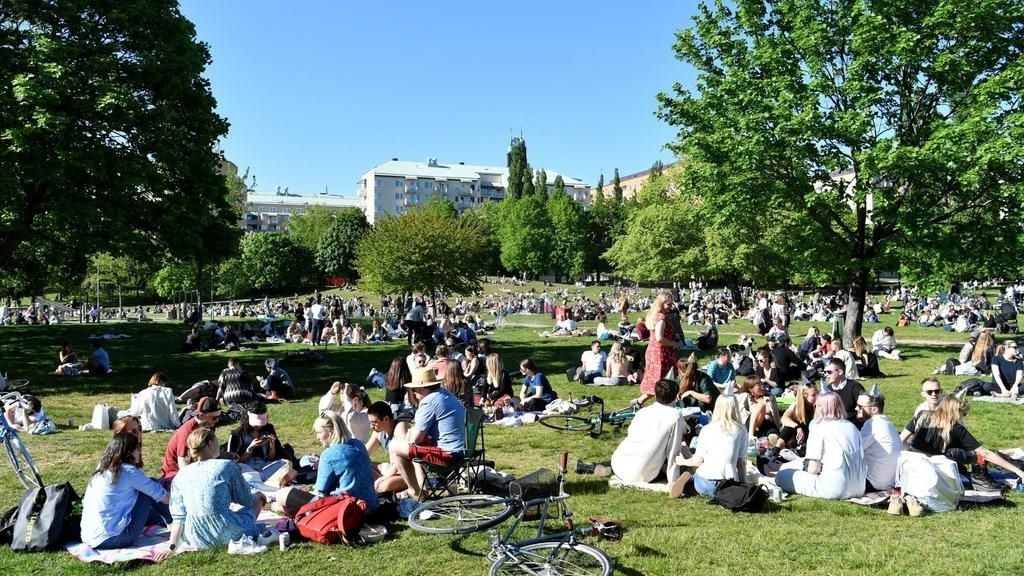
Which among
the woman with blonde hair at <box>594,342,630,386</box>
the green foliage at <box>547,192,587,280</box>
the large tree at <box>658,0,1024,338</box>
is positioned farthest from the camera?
the green foliage at <box>547,192,587,280</box>

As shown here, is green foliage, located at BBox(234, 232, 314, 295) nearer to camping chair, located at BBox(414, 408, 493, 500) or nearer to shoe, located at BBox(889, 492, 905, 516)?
camping chair, located at BBox(414, 408, 493, 500)

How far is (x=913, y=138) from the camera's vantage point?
62.4ft

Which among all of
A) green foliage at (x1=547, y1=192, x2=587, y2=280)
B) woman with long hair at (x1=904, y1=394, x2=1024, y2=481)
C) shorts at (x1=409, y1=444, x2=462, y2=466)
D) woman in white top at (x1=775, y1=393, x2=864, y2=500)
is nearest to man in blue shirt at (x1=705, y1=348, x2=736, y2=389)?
woman with long hair at (x1=904, y1=394, x2=1024, y2=481)

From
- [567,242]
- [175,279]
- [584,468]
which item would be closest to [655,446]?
[584,468]

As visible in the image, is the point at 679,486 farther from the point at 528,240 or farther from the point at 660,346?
the point at 528,240

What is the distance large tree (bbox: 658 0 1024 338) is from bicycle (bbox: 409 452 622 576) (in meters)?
14.8

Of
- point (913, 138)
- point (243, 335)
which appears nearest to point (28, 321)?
point (243, 335)

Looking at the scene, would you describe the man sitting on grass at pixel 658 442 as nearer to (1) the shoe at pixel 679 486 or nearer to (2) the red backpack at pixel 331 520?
(1) the shoe at pixel 679 486

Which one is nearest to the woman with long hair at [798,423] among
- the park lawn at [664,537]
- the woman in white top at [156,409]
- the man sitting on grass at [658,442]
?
the park lawn at [664,537]

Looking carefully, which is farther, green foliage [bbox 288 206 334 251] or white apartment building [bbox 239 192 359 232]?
white apartment building [bbox 239 192 359 232]

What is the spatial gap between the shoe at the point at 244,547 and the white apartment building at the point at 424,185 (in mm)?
140395

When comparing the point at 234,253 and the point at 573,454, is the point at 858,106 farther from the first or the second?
the point at 234,253

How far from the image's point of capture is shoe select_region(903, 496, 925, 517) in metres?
7.00

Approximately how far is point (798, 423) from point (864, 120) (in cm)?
1162
